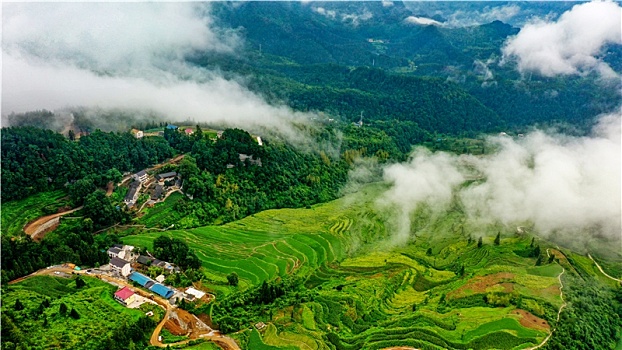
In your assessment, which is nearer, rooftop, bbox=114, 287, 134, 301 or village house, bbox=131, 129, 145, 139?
rooftop, bbox=114, 287, 134, 301

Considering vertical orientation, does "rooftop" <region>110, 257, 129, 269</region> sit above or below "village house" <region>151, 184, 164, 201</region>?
below

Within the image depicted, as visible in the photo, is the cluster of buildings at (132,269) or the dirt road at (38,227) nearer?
the cluster of buildings at (132,269)

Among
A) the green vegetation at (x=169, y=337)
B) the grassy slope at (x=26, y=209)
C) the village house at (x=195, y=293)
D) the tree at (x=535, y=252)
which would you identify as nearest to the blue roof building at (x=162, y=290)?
the village house at (x=195, y=293)

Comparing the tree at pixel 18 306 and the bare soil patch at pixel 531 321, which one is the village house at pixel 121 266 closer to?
the tree at pixel 18 306

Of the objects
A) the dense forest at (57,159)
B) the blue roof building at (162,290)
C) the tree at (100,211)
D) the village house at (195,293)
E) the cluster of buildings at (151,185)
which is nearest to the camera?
the blue roof building at (162,290)

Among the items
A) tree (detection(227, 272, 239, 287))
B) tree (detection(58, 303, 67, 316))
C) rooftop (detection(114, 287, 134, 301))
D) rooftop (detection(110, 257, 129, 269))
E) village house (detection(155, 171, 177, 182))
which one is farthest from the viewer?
village house (detection(155, 171, 177, 182))

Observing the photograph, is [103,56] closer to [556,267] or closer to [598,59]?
[556,267]

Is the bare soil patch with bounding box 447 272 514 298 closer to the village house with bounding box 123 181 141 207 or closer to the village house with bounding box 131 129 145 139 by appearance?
the village house with bounding box 123 181 141 207

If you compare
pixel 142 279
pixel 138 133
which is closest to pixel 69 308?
pixel 142 279

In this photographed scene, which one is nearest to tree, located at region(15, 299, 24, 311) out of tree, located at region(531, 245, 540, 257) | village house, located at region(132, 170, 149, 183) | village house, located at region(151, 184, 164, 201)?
village house, located at region(151, 184, 164, 201)
